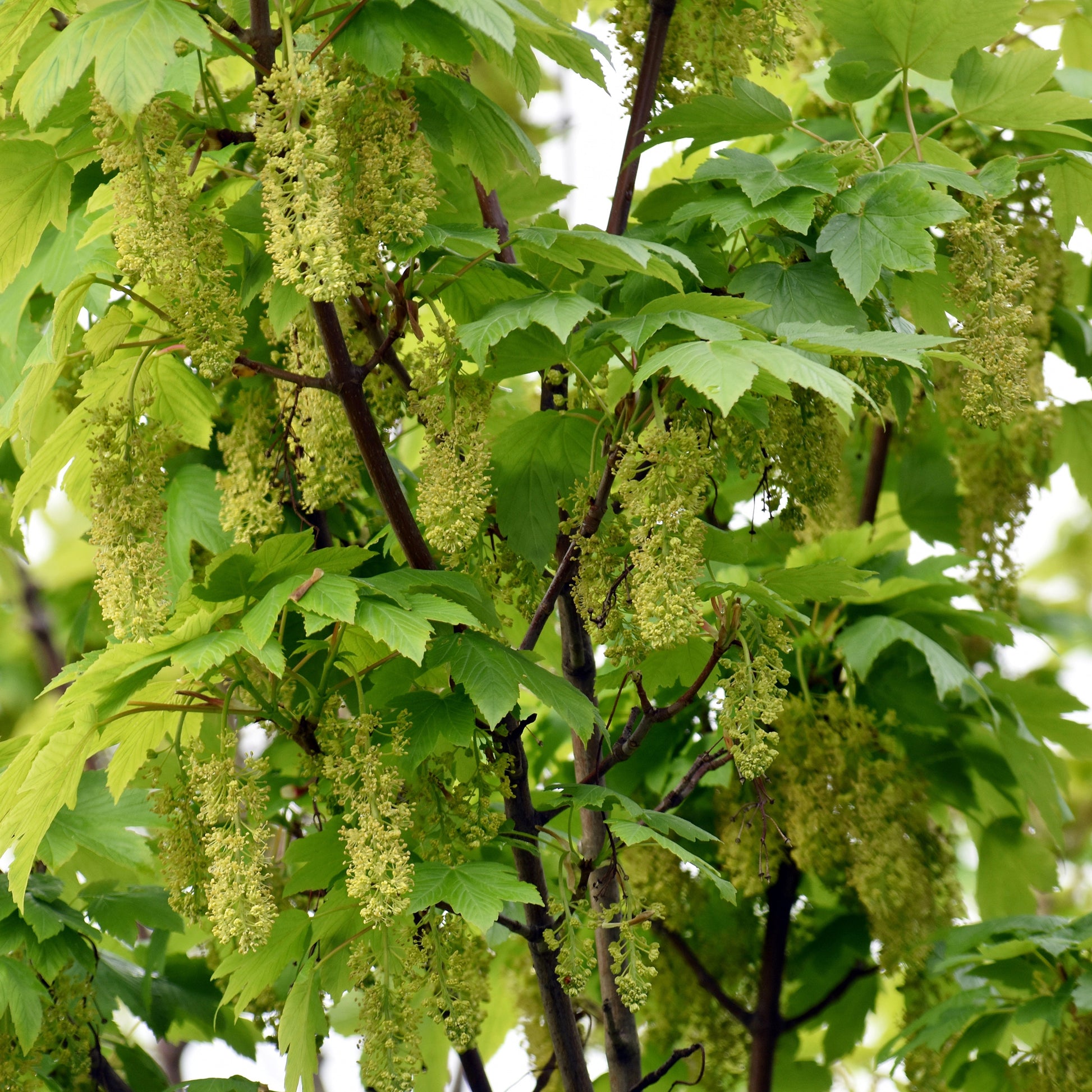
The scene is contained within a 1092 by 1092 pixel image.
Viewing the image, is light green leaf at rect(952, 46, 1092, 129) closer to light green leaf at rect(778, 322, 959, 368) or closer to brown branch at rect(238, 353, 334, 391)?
light green leaf at rect(778, 322, 959, 368)

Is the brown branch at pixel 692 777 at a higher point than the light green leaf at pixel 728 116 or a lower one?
lower

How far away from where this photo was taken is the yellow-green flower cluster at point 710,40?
174 centimetres

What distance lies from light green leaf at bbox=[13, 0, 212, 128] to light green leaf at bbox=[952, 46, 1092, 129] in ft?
3.42

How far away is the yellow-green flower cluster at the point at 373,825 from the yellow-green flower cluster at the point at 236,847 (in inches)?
3.2

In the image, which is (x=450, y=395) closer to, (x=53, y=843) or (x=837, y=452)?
(x=837, y=452)

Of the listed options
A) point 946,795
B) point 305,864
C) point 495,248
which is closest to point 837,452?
point 495,248

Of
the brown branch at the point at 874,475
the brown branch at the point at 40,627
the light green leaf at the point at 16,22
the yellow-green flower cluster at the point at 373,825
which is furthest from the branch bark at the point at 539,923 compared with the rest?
the brown branch at the point at 40,627

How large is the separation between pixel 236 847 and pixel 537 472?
0.62 meters

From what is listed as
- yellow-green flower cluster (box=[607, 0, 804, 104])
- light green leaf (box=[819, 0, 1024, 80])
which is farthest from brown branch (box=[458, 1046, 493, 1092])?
light green leaf (box=[819, 0, 1024, 80])

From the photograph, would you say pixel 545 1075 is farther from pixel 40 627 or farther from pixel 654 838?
pixel 40 627

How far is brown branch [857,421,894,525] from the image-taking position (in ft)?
8.71

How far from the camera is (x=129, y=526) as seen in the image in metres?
1.33

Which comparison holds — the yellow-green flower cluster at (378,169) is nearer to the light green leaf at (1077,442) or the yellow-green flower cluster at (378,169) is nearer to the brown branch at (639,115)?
the brown branch at (639,115)

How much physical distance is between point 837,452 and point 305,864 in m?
0.85
